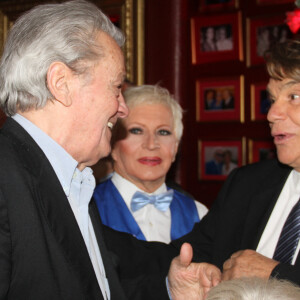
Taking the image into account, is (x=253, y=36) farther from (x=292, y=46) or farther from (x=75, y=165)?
(x=75, y=165)

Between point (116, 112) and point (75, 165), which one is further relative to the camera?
point (116, 112)

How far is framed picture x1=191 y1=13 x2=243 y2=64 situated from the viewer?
13.6ft

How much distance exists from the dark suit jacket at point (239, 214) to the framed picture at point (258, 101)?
6.00 ft

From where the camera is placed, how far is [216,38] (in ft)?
13.9

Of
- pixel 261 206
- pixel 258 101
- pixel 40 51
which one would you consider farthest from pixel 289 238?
pixel 258 101

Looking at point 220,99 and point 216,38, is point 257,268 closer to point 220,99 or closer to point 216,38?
point 220,99

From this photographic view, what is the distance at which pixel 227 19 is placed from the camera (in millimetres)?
4184

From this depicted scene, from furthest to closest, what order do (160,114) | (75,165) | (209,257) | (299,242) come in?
(160,114) → (209,257) → (299,242) → (75,165)

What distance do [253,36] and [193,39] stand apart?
0.54 m

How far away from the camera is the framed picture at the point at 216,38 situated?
164 inches

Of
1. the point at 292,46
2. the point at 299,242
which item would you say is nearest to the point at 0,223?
the point at 299,242

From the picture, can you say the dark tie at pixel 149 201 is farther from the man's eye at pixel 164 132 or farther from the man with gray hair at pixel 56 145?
the man with gray hair at pixel 56 145

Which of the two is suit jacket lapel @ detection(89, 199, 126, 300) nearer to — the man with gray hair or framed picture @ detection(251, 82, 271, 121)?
the man with gray hair

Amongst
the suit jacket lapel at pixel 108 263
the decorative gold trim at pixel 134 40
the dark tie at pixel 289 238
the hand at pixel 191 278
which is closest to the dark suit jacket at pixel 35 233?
the suit jacket lapel at pixel 108 263
